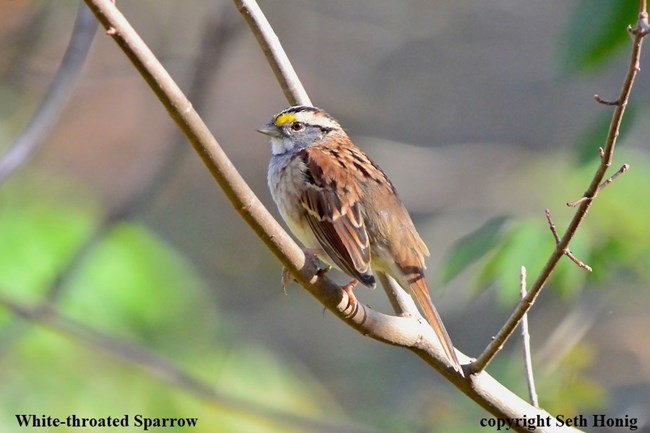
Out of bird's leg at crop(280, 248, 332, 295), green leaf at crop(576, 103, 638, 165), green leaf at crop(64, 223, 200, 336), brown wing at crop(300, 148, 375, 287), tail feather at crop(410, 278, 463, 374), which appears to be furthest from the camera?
green leaf at crop(64, 223, 200, 336)

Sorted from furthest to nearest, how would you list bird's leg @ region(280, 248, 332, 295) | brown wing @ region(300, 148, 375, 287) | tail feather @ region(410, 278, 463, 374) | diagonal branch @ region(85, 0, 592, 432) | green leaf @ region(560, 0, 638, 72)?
brown wing @ region(300, 148, 375, 287) < green leaf @ region(560, 0, 638, 72) < tail feather @ region(410, 278, 463, 374) < bird's leg @ region(280, 248, 332, 295) < diagonal branch @ region(85, 0, 592, 432)

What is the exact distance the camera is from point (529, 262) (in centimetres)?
329

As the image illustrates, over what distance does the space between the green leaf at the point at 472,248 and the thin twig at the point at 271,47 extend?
73 cm

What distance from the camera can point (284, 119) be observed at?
12.7ft

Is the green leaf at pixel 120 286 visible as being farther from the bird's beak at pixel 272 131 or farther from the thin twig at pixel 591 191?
the thin twig at pixel 591 191

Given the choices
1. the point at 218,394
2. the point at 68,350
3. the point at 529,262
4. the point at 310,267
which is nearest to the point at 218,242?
the point at 68,350

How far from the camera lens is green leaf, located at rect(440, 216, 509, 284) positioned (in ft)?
10.4

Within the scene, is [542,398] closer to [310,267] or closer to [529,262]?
[529,262]

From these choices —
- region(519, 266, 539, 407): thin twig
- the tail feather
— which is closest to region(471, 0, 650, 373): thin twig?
the tail feather

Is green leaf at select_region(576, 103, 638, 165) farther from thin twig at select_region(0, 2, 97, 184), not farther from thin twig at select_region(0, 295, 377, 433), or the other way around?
thin twig at select_region(0, 2, 97, 184)

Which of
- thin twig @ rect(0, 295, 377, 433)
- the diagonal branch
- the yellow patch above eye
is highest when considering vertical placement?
the yellow patch above eye

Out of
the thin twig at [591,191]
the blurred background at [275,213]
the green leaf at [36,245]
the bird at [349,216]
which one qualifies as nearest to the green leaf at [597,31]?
the blurred background at [275,213]

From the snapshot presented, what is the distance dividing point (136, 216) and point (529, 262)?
2.92 m

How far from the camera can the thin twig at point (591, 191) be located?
2074 millimetres
